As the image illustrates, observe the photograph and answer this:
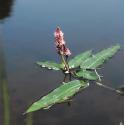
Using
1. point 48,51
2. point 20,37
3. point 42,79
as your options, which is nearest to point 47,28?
point 20,37

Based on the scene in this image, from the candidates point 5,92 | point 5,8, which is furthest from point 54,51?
point 5,92

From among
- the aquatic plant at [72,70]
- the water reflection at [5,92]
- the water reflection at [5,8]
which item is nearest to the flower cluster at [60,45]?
the aquatic plant at [72,70]

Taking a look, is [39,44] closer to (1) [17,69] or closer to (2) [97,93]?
(1) [17,69]

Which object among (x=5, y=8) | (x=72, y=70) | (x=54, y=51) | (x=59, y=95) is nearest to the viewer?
(x=59, y=95)

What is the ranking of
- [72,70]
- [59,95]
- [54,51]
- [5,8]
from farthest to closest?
[5,8]
[54,51]
[72,70]
[59,95]

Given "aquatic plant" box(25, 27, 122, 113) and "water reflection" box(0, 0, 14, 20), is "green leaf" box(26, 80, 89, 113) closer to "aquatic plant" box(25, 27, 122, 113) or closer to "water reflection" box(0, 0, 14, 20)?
"aquatic plant" box(25, 27, 122, 113)

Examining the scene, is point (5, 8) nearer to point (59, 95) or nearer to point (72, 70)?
point (72, 70)

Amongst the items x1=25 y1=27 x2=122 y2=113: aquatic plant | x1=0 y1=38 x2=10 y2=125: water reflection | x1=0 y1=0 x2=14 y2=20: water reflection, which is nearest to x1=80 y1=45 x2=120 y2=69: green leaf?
x1=25 y1=27 x2=122 y2=113: aquatic plant
